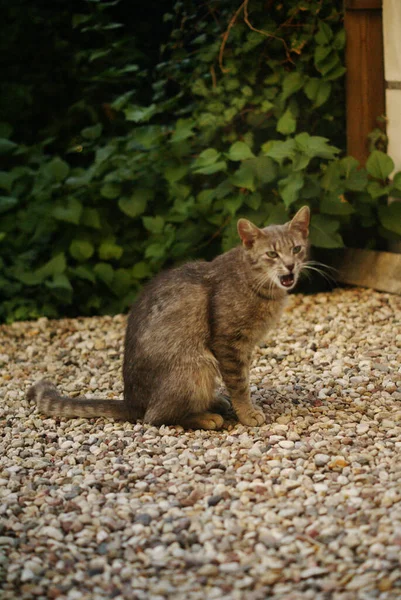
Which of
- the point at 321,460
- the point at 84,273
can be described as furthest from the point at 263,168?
the point at 321,460

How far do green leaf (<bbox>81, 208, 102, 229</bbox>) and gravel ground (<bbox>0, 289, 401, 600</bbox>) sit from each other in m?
2.02

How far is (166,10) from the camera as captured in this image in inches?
359

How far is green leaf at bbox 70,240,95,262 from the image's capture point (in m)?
7.28

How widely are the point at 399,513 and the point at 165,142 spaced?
4.75 meters

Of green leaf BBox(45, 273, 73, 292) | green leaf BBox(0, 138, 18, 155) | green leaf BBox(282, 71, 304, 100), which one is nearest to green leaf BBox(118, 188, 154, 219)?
green leaf BBox(45, 273, 73, 292)

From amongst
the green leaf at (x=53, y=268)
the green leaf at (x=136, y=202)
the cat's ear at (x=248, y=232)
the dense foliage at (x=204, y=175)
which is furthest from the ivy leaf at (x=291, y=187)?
the green leaf at (x=53, y=268)

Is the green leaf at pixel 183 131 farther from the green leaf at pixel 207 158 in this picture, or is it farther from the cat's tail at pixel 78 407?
the cat's tail at pixel 78 407

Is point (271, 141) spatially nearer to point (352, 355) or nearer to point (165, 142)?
point (165, 142)

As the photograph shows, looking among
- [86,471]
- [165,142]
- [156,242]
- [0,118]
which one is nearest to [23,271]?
[156,242]

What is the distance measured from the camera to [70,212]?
7.13m

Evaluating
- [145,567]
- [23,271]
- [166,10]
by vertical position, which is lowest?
[23,271]

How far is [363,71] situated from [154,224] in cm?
206

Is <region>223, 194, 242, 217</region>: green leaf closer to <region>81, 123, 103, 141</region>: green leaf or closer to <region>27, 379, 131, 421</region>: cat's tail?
<region>81, 123, 103, 141</region>: green leaf

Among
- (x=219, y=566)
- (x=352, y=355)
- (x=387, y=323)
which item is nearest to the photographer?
(x=219, y=566)
